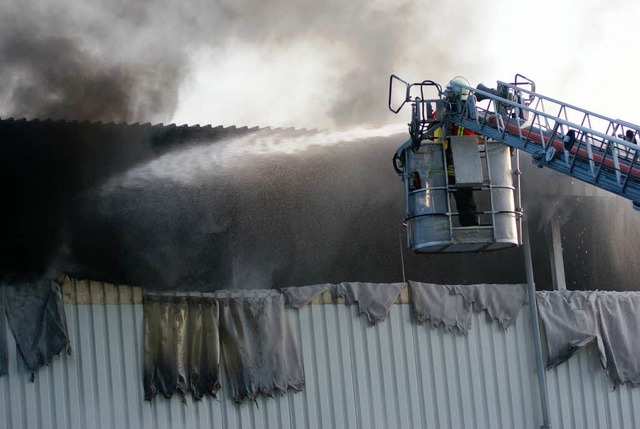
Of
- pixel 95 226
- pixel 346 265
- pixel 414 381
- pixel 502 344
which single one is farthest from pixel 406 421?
pixel 95 226

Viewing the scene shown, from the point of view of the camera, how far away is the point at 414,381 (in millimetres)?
13492

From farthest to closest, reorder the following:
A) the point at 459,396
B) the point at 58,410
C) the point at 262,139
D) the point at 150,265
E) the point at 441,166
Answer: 1. the point at 262,139
2. the point at 459,396
3. the point at 150,265
4. the point at 441,166
5. the point at 58,410

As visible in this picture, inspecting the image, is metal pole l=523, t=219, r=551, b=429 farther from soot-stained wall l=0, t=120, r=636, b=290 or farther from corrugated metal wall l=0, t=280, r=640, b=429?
soot-stained wall l=0, t=120, r=636, b=290

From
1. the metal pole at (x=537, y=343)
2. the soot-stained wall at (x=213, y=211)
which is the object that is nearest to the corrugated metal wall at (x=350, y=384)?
the metal pole at (x=537, y=343)

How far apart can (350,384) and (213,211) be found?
3.01 meters

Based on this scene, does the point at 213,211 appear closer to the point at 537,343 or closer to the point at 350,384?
the point at 350,384

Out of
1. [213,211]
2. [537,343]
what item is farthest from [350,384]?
[213,211]

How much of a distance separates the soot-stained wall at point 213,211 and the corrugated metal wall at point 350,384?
3.42 feet

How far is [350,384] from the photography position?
42.6 ft

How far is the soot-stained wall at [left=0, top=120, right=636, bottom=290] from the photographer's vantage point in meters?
12.4

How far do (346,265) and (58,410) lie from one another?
534 centimetres

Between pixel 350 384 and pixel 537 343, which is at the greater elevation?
pixel 537 343

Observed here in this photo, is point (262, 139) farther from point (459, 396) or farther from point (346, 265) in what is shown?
point (459, 396)

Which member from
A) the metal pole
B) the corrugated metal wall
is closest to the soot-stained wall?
the corrugated metal wall
